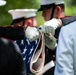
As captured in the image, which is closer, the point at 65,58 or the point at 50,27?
the point at 65,58

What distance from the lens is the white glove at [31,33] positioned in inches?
125

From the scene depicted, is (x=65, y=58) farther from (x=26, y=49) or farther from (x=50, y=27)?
(x=26, y=49)

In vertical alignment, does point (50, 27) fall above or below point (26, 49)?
above

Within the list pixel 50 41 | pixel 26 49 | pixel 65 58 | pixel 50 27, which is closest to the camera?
pixel 65 58

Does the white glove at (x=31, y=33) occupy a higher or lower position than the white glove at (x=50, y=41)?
higher

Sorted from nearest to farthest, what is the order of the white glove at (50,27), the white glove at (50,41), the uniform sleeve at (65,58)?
1. the uniform sleeve at (65,58)
2. the white glove at (50,27)
3. the white glove at (50,41)

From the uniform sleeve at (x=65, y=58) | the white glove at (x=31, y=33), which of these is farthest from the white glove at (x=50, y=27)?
the uniform sleeve at (x=65, y=58)

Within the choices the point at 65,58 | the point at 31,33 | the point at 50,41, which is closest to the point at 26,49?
the point at 31,33

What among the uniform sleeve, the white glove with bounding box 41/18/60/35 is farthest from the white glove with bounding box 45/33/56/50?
the uniform sleeve

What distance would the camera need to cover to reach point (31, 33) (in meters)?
3.19

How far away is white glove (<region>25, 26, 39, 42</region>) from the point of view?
318 cm

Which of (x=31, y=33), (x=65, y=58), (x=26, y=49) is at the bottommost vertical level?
(x=26, y=49)

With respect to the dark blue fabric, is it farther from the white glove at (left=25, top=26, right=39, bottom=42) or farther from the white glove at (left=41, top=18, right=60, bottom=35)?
the white glove at (left=41, top=18, right=60, bottom=35)

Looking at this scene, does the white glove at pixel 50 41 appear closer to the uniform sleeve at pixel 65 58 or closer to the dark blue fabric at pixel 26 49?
the dark blue fabric at pixel 26 49
